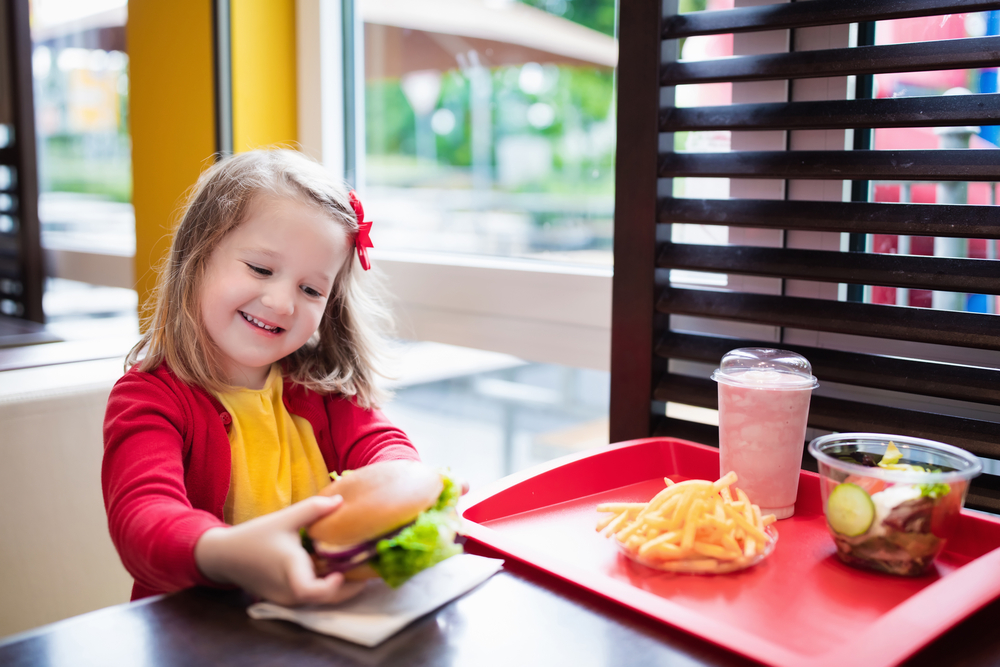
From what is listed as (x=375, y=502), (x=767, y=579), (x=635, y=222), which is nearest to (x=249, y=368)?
(x=375, y=502)

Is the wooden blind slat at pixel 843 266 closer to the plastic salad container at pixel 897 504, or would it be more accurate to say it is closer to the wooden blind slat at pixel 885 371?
the wooden blind slat at pixel 885 371

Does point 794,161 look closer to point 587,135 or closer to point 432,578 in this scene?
point 432,578

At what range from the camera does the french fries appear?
2.62ft

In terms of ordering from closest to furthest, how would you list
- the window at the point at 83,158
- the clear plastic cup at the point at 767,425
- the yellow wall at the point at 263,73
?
the clear plastic cup at the point at 767,425 < the yellow wall at the point at 263,73 < the window at the point at 83,158

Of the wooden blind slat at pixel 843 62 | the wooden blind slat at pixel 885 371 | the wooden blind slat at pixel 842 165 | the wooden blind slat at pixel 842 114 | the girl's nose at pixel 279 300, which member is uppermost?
the wooden blind slat at pixel 843 62

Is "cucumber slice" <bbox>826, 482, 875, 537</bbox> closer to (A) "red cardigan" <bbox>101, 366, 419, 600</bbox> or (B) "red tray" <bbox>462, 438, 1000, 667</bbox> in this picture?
(B) "red tray" <bbox>462, 438, 1000, 667</bbox>

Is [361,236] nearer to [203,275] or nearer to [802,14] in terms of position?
[203,275]

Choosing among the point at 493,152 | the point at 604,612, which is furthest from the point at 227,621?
the point at 493,152

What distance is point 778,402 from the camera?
3.08 feet

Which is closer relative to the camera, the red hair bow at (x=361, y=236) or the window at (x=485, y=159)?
the red hair bow at (x=361, y=236)

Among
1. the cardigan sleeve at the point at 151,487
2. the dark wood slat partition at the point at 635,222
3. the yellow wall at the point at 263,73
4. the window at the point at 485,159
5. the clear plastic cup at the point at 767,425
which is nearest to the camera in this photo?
the cardigan sleeve at the point at 151,487

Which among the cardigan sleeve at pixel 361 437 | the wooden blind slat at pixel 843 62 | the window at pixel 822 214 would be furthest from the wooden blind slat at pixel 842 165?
the cardigan sleeve at pixel 361 437

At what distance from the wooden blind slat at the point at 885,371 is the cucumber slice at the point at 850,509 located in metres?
0.29

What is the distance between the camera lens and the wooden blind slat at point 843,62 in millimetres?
947
